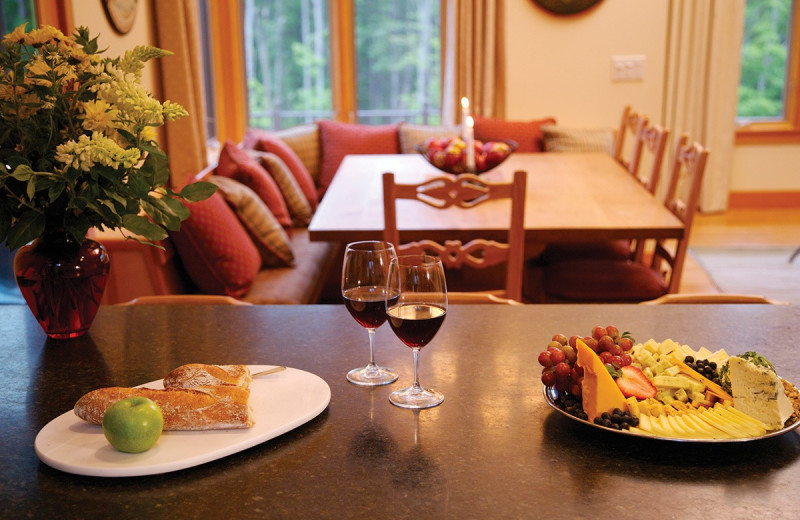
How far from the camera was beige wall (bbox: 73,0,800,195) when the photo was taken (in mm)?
5656

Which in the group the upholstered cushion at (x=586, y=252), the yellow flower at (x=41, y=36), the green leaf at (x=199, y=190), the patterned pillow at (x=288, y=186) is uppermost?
the yellow flower at (x=41, y=36)

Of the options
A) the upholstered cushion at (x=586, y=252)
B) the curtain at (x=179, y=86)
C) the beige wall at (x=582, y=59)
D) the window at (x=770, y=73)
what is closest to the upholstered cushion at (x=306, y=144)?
the curtain at (x=179, y=86)

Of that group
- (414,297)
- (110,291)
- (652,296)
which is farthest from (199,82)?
(414,297)

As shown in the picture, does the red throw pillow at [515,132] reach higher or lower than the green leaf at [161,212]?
lower

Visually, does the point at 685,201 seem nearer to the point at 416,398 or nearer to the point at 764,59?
the point at 416,398

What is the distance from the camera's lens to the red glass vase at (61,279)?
133 cm

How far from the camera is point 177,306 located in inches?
62.1

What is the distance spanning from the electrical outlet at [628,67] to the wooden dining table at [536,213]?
2.20 m

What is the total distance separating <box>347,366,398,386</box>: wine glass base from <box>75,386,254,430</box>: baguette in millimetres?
212

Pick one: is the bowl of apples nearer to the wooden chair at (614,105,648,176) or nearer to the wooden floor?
the wooden chair at (614,105,648,176)

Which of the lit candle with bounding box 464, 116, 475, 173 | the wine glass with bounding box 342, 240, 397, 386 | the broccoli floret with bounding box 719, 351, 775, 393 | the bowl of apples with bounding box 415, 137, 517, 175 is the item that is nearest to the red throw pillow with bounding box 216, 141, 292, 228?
the bowl of apples with bounding box 415, 137, 517, 175

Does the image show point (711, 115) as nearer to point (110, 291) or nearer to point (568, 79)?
point (568, 79)

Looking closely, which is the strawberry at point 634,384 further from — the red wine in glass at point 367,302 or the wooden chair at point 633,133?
the wooden chair at point 633,133

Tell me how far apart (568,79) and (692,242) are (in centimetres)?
140
